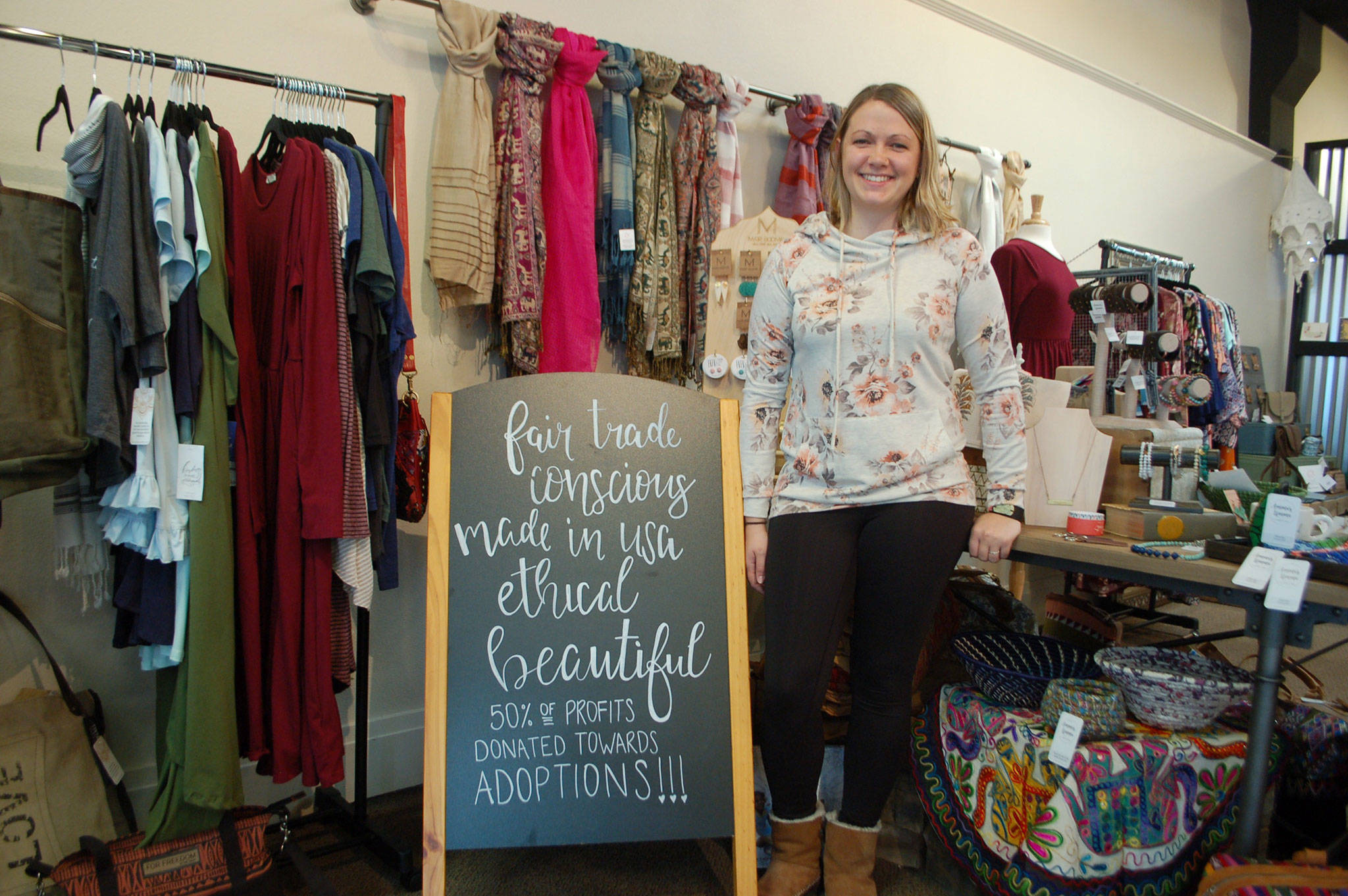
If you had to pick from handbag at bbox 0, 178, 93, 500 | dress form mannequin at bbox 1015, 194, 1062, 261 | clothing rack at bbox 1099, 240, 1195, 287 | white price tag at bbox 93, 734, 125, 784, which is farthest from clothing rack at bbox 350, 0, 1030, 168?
white price tag at bbox 93, 734, 125, 784

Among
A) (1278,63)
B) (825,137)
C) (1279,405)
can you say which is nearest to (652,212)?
(825,137)

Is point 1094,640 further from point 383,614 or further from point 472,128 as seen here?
point 472,128

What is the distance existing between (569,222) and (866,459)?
1.24 metres

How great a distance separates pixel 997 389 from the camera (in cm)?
147

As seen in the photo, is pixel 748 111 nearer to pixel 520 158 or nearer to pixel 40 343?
pixel 520 158

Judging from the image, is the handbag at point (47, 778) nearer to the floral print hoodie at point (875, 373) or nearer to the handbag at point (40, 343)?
the handbag at point (40, 343)

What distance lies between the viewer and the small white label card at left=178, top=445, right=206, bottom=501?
4.48 feet

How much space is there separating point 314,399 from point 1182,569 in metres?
1.57

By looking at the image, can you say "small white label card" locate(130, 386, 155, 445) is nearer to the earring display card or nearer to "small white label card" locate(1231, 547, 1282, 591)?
"small white label card" locate(1231, 547, 1282, 591)

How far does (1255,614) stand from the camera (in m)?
1.27

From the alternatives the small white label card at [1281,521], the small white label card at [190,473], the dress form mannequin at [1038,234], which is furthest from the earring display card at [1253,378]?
the small white label card at [190,473]

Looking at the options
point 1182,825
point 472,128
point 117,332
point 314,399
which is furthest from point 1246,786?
point 472,128

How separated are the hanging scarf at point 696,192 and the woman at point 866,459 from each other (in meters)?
0.95

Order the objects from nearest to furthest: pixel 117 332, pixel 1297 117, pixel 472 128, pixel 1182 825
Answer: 1. pixel 117 332
2. pixel 1182 825
3. pixel 472 128
4. pixel 1297 117
